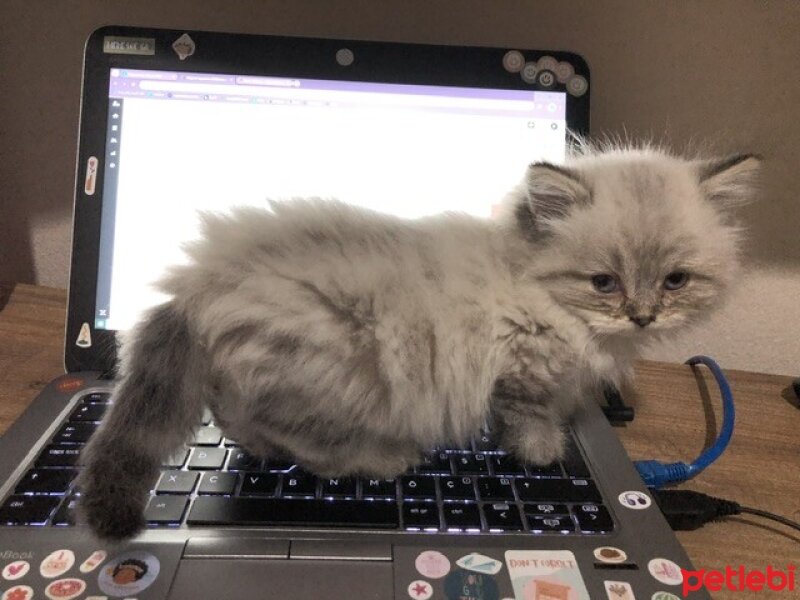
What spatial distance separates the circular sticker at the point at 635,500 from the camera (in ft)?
1.87

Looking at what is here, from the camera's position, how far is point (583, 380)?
69cm

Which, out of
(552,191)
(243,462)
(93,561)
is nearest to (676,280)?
(552,191)

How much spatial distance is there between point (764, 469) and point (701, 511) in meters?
0.17

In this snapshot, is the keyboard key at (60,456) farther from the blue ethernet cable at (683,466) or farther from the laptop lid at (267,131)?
the blue ethernet cable at (683,466)

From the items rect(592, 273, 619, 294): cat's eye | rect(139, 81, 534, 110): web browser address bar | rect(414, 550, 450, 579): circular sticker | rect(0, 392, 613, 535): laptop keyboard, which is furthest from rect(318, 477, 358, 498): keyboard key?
rect(139, 81, 534, 110): web browser address bar

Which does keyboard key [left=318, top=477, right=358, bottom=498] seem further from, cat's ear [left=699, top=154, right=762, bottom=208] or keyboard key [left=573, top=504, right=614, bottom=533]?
cat's ear [left=699, top=154, right=762, bottom=208]

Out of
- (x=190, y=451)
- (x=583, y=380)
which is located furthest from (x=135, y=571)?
(x=583, y=380)

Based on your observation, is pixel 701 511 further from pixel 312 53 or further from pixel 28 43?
pixel 28 43

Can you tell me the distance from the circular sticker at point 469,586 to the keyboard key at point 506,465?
0.49 feet

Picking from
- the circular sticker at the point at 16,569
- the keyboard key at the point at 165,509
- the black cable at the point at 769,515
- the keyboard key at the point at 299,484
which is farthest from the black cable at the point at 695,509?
the circular sticker at the point at 16,569

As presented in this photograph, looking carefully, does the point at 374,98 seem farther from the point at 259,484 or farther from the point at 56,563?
the point at 56,563

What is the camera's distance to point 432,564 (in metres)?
0.50

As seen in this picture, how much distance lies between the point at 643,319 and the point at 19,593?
1.92ft

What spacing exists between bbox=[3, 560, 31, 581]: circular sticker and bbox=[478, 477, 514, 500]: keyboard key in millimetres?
380
